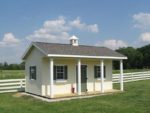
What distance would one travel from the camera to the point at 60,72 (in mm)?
20078

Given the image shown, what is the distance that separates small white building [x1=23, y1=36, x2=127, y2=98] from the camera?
1942 centimetres

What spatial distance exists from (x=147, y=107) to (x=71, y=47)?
8.88 metres

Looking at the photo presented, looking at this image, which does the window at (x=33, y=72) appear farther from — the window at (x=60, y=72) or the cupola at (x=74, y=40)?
the cupola at (x=74, y=40)

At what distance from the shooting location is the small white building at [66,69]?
19.4 m

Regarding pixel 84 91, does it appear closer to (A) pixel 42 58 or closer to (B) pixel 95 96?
(B) pixel 95 96

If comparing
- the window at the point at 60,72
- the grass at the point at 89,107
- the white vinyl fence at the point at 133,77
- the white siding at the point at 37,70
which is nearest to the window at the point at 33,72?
the white siding at the point at 37,70

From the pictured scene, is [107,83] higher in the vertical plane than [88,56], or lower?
lower

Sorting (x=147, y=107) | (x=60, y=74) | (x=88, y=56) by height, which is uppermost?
(x=88, y=56)

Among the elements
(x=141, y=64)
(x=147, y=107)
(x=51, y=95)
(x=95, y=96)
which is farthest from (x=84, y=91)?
(x=141, y=64)

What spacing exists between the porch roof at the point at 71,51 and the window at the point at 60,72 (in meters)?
1.21

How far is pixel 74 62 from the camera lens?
20.9 metres

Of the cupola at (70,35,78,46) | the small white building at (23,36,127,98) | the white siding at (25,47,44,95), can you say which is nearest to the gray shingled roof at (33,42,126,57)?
the small white building at (23,36,127,98)

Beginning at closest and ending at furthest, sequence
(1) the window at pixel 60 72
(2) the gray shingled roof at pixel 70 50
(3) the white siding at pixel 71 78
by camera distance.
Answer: (2) the gray shingled roof at pixel 70 50 → (3) the white siding at pixel 71 78 → (1) the window at pixel 60 72

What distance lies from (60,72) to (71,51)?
169 cm
